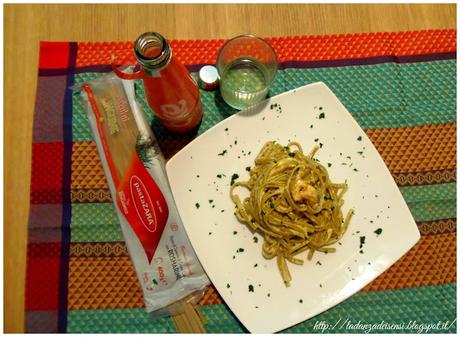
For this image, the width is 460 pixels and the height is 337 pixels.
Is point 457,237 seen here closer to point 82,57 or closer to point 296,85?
point 296,85

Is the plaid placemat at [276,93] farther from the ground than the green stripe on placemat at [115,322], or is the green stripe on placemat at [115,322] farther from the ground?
the plaid placemat at [276,93]

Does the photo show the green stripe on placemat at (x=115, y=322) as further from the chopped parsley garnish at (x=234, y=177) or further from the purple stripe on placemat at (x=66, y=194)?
the chopped parsley garnish at (x=234, y=177)

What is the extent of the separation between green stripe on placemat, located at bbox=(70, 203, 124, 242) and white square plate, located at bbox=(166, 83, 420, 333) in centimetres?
26

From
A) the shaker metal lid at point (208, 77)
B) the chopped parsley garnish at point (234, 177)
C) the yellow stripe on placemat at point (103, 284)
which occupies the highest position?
the shaker metal lid at point (208, 77)

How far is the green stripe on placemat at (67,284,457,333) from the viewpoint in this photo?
1.25m

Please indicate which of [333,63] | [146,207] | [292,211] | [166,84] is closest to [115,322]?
[146,207]

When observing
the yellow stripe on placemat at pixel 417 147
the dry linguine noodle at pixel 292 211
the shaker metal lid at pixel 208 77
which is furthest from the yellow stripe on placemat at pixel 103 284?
the yellow stripe on placemat at pixel 417 147

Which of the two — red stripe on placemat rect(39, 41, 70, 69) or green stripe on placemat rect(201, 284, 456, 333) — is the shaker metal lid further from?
green stripe on placemat rect(201, 284, 456, 333)

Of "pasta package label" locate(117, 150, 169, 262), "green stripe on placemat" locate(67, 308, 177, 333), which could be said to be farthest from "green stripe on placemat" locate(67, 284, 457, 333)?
"pasta package label" locate(117, 150, 169, 262)

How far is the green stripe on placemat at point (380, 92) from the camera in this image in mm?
1382

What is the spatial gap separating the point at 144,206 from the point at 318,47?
3.08ft

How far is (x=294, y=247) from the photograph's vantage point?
3.99ft

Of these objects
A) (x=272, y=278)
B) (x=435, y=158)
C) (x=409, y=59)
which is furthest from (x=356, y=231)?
(x=409, y=59)

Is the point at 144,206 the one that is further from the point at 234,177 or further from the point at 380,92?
the point at 380,92
